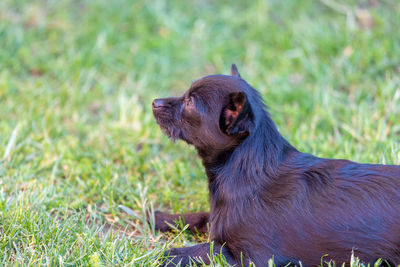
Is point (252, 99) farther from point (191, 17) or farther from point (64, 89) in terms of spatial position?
point (191, 17)

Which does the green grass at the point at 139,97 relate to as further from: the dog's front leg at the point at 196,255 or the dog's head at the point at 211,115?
the dog's head at the point at 211,115

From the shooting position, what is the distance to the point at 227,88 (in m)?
3.26

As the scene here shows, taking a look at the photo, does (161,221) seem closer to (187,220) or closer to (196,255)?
(187,220)

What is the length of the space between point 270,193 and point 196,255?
0.56 m

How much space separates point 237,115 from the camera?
3.03 metres

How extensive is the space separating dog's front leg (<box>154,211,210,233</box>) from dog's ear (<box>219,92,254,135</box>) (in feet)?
2.32

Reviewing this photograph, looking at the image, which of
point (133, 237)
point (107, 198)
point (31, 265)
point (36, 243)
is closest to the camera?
point (31, 265)

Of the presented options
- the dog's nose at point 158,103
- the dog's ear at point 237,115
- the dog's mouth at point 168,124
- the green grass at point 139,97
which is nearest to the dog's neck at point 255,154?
the dog's ear at point 237,115

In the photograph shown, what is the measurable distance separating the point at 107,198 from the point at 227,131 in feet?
4.08

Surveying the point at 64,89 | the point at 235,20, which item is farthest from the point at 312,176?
the point at 235,20

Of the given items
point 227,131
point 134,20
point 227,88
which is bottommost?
point 227,131

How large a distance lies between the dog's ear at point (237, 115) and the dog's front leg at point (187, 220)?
0.71 meters

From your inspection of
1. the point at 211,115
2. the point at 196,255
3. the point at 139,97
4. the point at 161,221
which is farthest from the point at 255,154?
the point at 139,97

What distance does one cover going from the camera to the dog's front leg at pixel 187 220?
3545 millimetres
